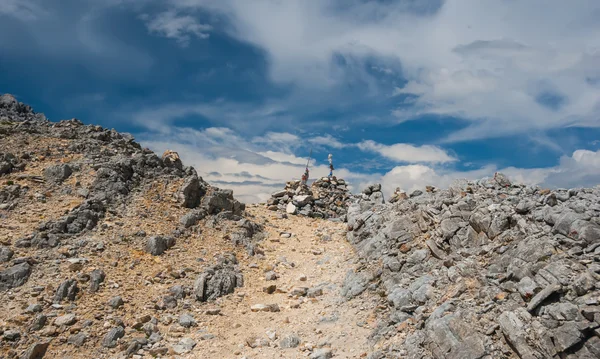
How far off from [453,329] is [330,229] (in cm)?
1618

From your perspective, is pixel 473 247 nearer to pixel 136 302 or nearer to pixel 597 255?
pixel 597 255

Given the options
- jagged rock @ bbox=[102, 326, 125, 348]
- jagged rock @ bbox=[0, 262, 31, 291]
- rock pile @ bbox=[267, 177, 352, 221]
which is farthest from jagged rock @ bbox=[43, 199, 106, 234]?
rock pile @ bbox=[267, 177, 352, 221]

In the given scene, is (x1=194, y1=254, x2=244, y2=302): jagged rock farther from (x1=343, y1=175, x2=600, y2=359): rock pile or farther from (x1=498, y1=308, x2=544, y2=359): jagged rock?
(x1=498, y1=308, x2=544, y2=359): jagged rock

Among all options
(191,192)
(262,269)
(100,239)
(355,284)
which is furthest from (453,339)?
(191,192)

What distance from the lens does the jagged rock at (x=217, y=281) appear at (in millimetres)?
18078

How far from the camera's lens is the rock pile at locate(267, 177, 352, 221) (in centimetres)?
3269

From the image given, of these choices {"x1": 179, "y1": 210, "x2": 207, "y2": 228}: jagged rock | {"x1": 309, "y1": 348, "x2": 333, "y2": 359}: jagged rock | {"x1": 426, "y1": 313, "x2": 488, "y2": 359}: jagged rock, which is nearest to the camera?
{"x1": 426, "y1": 313, "x2": 488, "y2": 359}: jagged rock

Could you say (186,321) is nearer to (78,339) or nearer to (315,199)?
(78,339)

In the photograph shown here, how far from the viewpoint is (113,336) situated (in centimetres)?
1448

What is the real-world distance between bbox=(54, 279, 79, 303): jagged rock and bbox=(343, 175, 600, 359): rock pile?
11.7 m

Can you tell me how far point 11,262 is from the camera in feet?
53.4

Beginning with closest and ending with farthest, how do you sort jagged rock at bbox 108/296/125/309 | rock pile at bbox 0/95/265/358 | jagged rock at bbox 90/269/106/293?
1. rock pile at bbox 0/95/265/358
2. jagged rock at bbox 108/296/125/309
3. jagged rock at bbox 90/269/106/293

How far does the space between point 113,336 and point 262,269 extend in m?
8.56

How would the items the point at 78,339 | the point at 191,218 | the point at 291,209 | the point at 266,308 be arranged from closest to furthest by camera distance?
the point at 78,339
the point at 266,308
the point at 191,218
the point at 291,209
